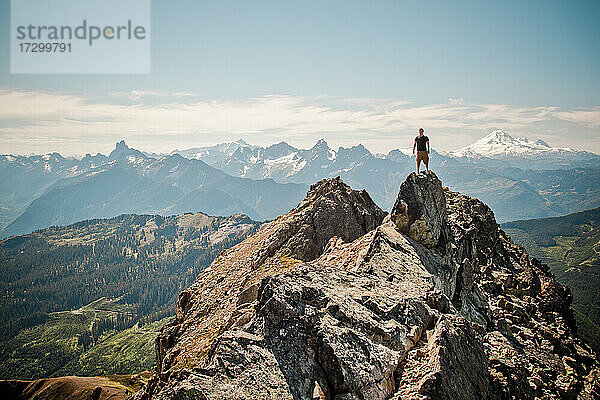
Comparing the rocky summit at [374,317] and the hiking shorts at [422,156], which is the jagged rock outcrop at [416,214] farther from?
the hiking shorts at [422,156]

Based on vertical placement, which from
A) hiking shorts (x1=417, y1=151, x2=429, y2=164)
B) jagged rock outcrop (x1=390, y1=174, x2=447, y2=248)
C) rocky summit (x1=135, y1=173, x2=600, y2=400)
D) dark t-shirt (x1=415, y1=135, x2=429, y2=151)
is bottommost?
rocky summit (x1=135, y1=173, x2=600, y2=400)

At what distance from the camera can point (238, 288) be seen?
32.5 meters

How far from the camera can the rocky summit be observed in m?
15.3

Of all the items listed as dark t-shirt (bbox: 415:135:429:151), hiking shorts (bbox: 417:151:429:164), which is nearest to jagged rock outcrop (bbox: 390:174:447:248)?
hiking shorts (bbox: 417:151:429:164)

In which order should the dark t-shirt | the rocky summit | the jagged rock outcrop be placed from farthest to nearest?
the dark t-shirt → the jagged rock outcrop → the rocky summit

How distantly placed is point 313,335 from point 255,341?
2508 mm

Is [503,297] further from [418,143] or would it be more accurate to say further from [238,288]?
[238,288]

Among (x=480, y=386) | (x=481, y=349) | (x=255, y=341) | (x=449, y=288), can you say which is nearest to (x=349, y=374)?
(x=255, y=341)

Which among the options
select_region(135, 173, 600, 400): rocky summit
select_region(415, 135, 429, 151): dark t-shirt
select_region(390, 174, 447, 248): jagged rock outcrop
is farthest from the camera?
select_region(415, 135, 429, 151): dark t-shirt

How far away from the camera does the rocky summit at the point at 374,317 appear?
1529 centimetres

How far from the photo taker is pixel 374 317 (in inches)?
715

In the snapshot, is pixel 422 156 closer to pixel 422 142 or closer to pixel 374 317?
pixel 422 142

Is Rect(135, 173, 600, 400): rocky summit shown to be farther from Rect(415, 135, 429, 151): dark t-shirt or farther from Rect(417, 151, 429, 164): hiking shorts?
Rect(415, 135, 429, 151): dark t-shirt

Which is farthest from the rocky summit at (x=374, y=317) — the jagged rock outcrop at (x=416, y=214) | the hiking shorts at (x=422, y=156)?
the hiking shorts at (x=422, y=156)
